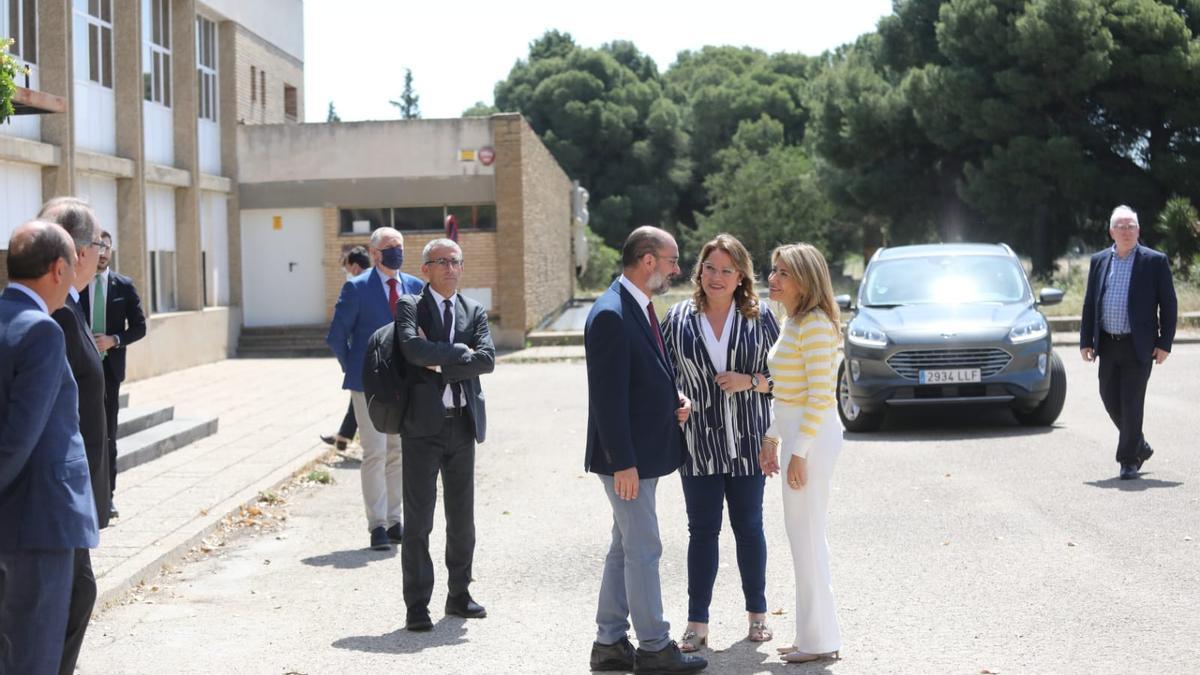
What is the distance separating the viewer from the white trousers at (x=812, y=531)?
5785 millimetres

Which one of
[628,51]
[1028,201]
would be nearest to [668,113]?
[628,51]

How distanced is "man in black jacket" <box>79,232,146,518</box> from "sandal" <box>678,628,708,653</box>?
170 inches

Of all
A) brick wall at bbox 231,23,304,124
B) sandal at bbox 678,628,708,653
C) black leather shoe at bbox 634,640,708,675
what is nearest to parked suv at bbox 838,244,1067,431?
sandal at bbox 678,628,708,653

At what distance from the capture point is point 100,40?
21422 mm

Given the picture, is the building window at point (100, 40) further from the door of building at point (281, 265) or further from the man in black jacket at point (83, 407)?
the man in black jacket at point (83, 407)

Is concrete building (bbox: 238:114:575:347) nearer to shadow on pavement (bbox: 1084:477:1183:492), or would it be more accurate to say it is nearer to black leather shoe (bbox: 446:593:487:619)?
shadow on pavement (bbox: 1084:477:1183:492)

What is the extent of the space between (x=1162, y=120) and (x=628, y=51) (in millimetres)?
42697

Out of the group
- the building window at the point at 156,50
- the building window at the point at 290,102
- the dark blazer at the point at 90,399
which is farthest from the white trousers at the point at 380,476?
the building window at the point at 290,102

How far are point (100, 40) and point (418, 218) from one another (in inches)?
327

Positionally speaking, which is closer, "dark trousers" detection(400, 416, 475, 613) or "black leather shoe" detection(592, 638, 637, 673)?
"black leather shoe" detection(592, 638, 637, 673)

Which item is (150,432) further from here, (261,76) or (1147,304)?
(261,76)

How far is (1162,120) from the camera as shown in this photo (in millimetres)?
38375

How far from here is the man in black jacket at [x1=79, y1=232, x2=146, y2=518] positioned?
346 inches

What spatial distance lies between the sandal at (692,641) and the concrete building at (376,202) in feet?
71.8
